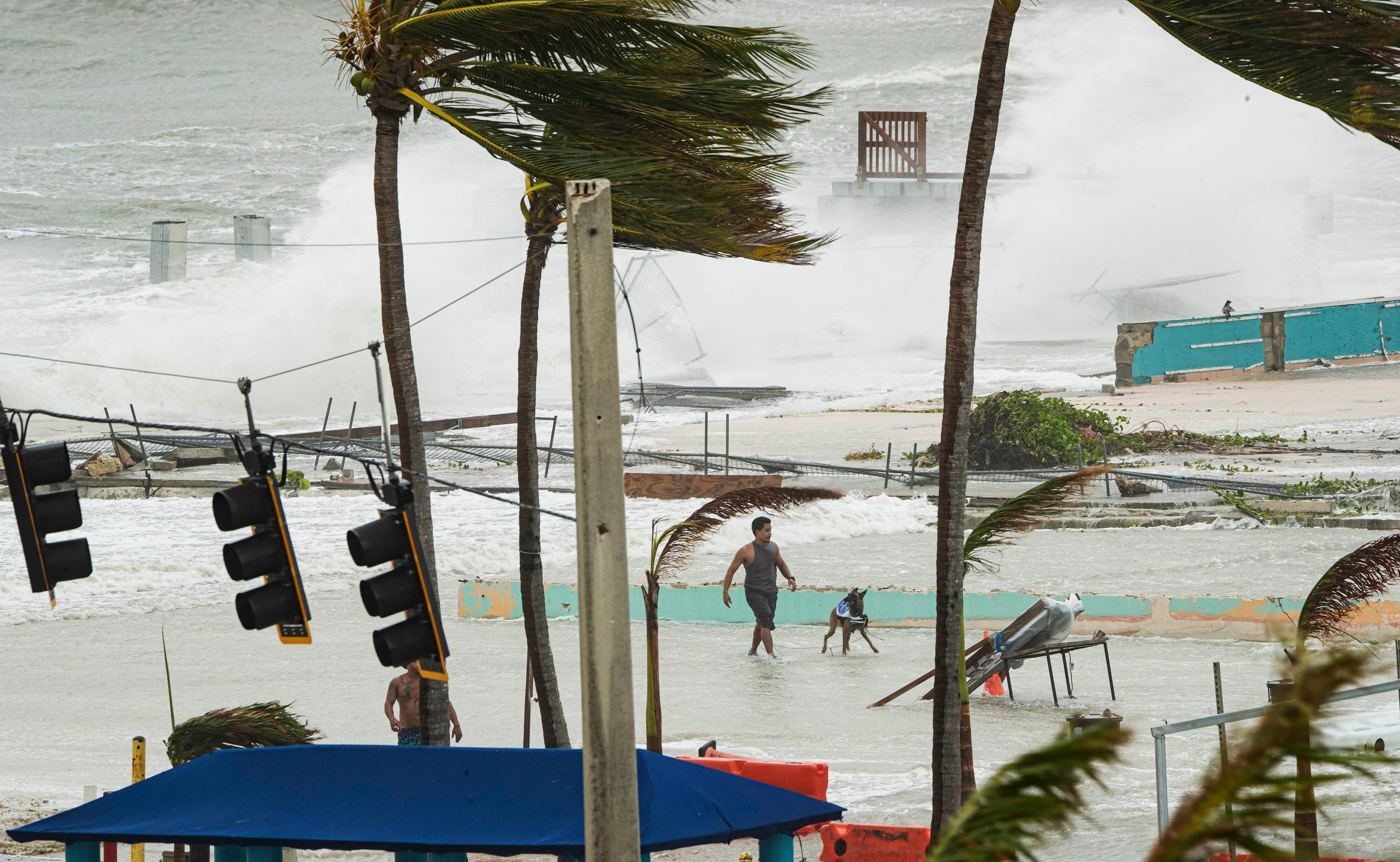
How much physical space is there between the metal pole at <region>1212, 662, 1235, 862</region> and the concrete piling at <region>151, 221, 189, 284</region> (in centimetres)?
5618

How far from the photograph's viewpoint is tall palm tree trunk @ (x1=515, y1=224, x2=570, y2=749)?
9.26 m

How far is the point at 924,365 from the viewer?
176 feet

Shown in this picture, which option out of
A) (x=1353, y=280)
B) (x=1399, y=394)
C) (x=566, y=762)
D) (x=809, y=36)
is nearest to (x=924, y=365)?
(x=1399, y=394)

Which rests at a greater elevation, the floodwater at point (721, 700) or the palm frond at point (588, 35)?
the palm frond at point (588, 35)

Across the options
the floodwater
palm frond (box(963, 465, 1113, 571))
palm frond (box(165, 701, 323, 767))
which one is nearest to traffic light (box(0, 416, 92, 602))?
palm frond (box(165, 701, 323, 767))

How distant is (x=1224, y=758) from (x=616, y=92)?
499 centimetres

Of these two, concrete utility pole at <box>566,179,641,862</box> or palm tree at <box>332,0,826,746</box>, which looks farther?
palm tree at <box>332,0,826,746</box>

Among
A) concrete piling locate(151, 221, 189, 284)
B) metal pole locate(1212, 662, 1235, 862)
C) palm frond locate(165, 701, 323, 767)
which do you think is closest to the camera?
metal pole locate(1212, 662, 1235, 862)

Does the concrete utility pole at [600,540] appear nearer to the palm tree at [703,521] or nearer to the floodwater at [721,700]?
the floodwater at [721,700]

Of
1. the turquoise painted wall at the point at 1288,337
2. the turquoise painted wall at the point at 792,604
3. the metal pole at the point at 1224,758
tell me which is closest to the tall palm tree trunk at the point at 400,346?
the metal pole at the point at 1224,758

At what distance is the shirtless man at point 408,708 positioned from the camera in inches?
373

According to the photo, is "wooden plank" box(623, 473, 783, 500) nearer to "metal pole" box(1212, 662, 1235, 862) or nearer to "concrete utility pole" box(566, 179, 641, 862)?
"metal pole" box(1212, 662, 1235, 862)

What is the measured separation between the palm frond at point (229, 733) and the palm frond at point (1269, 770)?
22.7 feet

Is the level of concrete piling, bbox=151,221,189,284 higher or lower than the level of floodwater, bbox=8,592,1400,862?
higher
